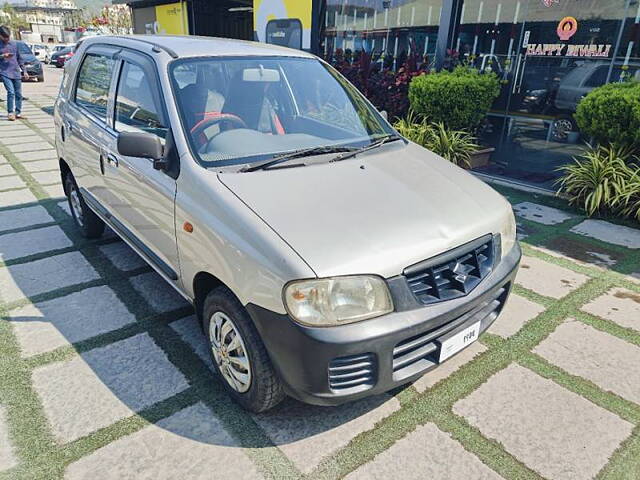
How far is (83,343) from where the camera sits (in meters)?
2.90

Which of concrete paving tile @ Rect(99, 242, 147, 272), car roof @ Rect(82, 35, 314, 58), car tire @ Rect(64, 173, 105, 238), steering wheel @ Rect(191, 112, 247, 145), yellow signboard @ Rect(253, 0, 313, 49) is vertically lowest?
concrete paving tile @ Rect(99, 242, 147, 272)

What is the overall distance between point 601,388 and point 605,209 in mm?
3321

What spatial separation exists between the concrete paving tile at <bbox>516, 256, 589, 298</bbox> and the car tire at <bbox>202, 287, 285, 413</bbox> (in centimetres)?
246

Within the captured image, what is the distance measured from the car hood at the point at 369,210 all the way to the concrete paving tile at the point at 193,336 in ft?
3.56

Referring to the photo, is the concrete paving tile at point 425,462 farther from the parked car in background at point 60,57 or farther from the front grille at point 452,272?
the parked car in background at point 60,57

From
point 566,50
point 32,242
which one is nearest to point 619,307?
point 566,50

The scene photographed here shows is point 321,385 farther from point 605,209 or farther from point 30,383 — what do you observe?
point 605,209

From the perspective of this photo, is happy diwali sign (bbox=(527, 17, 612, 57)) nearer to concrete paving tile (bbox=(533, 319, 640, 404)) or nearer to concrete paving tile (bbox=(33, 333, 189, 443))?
concrete paving tile (bbox=(533, 319, 640, 404))

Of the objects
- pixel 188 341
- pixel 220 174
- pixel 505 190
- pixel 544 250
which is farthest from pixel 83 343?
pixel 505 190

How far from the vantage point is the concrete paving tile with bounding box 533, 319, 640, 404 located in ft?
8.74

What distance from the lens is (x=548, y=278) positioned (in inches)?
152

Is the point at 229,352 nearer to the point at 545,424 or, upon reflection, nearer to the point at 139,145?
→ the point at 139,145

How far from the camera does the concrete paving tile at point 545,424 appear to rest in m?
2.16

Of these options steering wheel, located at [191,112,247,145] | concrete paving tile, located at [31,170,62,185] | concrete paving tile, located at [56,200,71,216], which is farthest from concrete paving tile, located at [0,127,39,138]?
steering wheel, located at [191,112,247,145]
